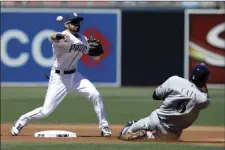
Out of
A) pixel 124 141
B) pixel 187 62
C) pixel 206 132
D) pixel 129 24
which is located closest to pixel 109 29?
pixel 129 24

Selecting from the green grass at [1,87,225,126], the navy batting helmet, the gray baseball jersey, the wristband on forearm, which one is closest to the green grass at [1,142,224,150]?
the gray baseball jersey

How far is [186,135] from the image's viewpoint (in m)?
11.8

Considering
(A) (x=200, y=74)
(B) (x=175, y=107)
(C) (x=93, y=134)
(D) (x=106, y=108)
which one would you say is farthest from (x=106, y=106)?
(A) (x=200, y=74)

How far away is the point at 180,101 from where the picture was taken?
9.74m

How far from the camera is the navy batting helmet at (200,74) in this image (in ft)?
31.1

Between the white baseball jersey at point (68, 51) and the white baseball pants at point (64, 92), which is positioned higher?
the white baseball jersey at point (68, 51)

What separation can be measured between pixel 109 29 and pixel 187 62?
2354 mm

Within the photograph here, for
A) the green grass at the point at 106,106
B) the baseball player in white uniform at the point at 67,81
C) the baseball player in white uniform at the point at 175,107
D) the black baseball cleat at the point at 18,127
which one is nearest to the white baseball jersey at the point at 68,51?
the baseball player in white uniform at the point at 67,81

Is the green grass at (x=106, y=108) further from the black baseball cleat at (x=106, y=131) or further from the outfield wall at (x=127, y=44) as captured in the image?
the black baseball cleat at (x=106, y=131)

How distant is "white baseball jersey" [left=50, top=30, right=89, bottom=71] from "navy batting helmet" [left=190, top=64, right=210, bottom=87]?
73.3 inches

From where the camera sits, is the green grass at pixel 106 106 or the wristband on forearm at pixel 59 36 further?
the green grass at pixel 106 106

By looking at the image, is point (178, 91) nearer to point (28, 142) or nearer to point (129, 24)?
point (28, 142)

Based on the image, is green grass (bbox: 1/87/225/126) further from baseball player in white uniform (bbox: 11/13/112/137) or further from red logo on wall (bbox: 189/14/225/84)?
baseball player in white uniform (bbox: 11/13/112/137)

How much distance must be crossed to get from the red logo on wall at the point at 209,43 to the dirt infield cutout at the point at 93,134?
28.9ft
